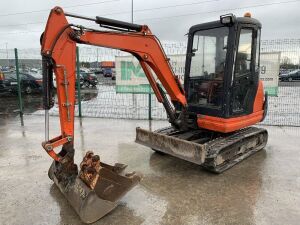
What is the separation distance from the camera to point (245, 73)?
213 inches

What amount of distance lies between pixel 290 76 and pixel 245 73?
4.71m

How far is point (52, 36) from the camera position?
373 centimetres

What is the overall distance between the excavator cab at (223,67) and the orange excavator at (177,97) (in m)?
0.02

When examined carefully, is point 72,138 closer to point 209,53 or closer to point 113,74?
point 209,53

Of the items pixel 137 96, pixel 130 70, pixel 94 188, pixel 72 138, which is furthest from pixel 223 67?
pixel 137 96

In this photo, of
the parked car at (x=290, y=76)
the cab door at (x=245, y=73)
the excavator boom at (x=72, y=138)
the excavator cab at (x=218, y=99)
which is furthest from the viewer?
the parked car at (x=290, y=76)

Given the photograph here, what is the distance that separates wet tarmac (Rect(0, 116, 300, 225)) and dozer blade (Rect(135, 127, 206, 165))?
0.34m

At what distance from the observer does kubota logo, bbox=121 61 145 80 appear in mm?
9141

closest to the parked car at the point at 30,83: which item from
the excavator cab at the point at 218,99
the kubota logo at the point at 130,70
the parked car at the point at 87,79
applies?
the parked car at the point at 87,79

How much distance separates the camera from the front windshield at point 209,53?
17.2ft

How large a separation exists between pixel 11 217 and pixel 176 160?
3043 mm

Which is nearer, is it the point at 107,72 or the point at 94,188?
the point at 94,188

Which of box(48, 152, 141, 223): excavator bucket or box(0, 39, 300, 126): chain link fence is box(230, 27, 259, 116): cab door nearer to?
box(0, 39, 300, 126): chain link fence

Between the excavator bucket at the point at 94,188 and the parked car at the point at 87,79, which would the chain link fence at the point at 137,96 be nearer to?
the excavator bucket at the point at 94,188
